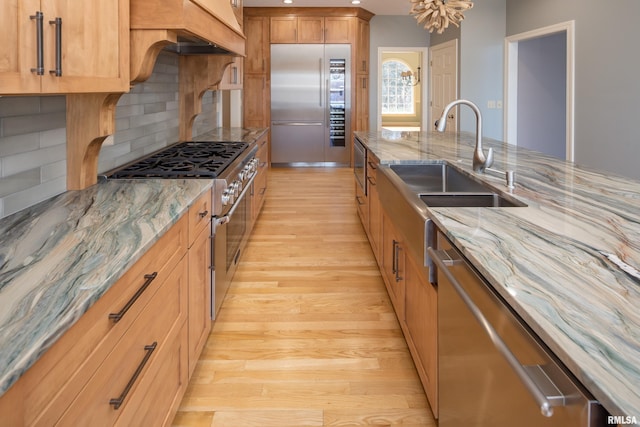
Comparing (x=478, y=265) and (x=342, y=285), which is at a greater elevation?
(x=478, y=265)

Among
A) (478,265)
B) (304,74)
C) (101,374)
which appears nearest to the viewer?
(101,374)

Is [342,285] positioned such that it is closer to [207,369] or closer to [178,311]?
[207,369]

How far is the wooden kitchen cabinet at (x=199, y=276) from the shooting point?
7.11 feet

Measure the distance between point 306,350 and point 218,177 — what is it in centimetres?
96

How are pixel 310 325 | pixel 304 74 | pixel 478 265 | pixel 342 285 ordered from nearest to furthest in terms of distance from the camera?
1. pixel 478 265
2. pixel 310 325
3. pixel 342 285
4. pixel 304 74

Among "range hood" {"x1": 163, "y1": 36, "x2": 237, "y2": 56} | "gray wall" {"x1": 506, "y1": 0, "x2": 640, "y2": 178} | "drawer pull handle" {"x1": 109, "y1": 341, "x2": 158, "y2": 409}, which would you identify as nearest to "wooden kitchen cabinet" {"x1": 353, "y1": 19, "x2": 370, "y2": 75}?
"gray wall" {"x1": 506, "y1": 0, "x2": 640, "y2": 178}

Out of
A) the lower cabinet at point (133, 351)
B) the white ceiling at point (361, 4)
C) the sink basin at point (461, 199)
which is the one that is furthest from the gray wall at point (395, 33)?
the lower cabinet at point (133, 351)

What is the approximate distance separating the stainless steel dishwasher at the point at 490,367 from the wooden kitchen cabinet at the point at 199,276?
97cm

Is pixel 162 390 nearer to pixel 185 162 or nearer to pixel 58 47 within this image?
pixel 58 47

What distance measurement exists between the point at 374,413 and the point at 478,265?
1037 mm

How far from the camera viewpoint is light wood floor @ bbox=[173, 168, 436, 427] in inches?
82.7

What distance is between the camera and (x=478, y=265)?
1.29m

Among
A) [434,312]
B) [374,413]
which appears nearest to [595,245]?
[434,312]

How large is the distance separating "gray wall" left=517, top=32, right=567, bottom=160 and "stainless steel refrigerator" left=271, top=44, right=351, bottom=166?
111 inches
